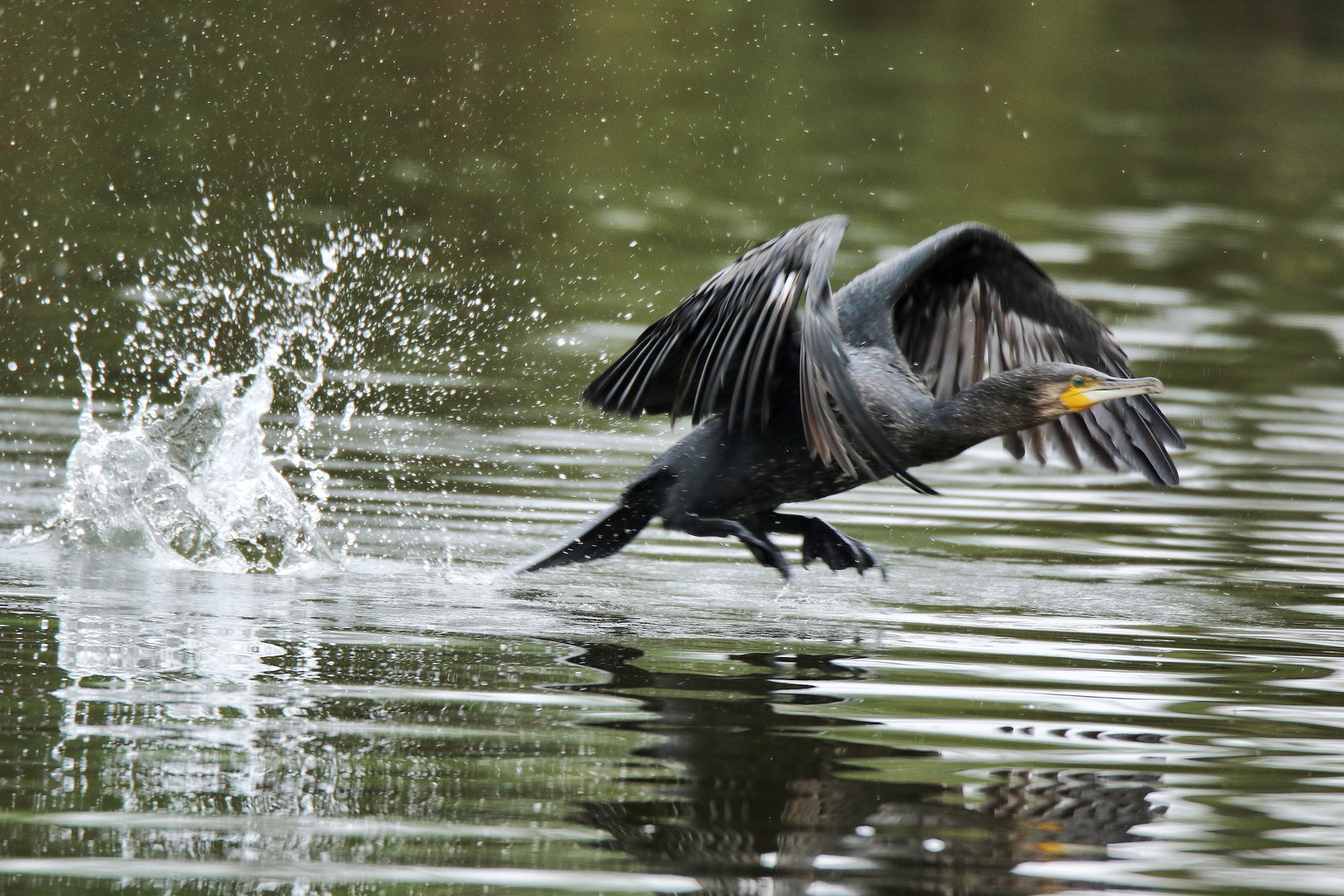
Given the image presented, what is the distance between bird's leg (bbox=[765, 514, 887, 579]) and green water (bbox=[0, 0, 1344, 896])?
150 millimetres

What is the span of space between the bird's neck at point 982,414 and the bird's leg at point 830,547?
0.45 meters

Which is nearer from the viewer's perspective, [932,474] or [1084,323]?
[1084,323]

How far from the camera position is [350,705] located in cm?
391

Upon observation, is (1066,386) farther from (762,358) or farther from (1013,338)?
(1013,338)

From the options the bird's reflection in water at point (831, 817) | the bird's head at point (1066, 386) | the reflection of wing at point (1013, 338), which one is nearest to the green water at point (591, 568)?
the bird's reflection in water at point (831, 817)

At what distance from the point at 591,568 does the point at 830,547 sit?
3.14ft

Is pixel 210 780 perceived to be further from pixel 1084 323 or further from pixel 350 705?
pixel 1084 323

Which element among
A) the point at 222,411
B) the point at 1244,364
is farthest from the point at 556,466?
the point at 1244,364

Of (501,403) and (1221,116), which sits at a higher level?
(1221,116)

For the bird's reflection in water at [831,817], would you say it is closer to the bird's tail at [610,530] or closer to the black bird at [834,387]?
the black bird at [834,387]

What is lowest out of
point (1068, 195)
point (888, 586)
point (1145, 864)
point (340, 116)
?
point (1145, 864)

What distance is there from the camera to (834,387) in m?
4.52

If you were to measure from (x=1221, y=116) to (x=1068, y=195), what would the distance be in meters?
6.66

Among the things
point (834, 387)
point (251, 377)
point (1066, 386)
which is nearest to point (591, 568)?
point (834, 387)
